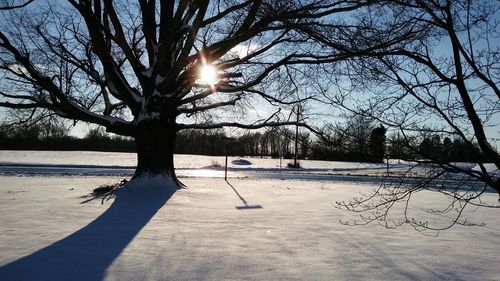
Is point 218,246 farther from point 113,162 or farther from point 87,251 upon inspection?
point 113,162

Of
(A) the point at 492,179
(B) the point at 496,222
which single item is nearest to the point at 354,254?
(A) the point at 492,179

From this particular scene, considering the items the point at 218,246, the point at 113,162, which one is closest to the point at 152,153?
the point at 218,246

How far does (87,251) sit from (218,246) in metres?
1.55

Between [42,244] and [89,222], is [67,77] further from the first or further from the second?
[42,244]

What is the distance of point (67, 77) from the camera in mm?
13836

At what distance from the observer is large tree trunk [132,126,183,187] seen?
11289 millimetres

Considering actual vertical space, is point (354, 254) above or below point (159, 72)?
below

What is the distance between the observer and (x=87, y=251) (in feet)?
16.1

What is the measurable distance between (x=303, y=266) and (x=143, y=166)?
7639mm

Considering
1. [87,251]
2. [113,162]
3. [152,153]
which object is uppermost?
[152,153]

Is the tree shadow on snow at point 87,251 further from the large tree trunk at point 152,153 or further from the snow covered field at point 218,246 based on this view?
the large tree trunk at point 152,153

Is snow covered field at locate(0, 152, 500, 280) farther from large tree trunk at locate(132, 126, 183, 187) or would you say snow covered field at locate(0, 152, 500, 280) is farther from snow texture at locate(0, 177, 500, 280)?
large tree trunk at locate(132, 126, 183, 187)

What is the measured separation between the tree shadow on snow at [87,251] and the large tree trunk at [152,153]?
308 cm

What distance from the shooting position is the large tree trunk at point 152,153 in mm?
11289
